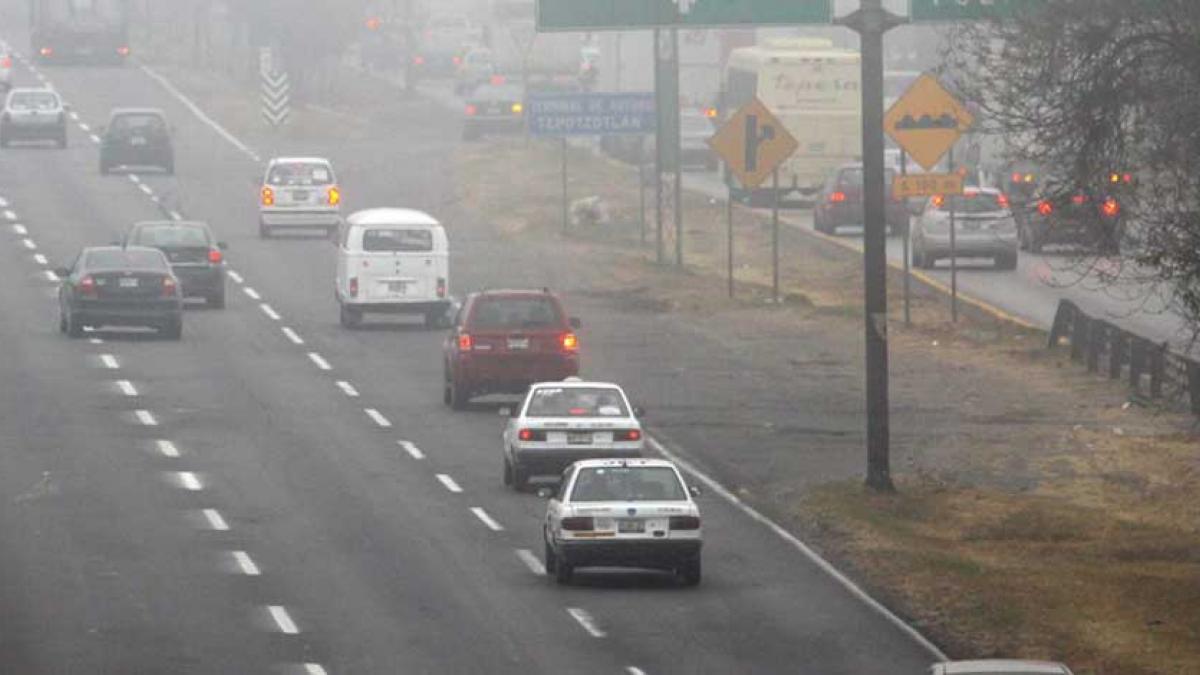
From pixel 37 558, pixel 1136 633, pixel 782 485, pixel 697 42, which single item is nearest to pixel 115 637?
pixel 37 558

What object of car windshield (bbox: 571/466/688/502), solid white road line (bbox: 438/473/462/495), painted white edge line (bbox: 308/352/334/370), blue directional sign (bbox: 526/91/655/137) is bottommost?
painted white edge line (bbox: 308/352/334/370)

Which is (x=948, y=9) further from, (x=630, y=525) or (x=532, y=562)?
(x=630, y=525)

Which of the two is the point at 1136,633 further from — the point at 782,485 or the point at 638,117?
the point at 638,117

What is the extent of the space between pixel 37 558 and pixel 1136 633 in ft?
35.0

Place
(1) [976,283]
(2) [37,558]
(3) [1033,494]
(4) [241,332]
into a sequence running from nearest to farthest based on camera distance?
(2) [37,558] < (3) [1033,494] < (4) [241,332] < (1) [976,283]

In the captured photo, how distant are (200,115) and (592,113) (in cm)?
3882

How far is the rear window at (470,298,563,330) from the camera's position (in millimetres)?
43375

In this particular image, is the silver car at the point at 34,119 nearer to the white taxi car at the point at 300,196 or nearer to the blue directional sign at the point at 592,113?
the white taxi car at the point at 300,196


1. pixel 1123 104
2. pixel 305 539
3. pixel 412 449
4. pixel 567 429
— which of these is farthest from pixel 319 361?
pixel 1123 104

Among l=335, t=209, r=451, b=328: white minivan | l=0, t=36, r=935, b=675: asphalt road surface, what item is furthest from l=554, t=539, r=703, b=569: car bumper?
l=335, t=209, r=451, b=328: white minivan

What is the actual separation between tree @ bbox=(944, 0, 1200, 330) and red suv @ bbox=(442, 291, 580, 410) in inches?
492

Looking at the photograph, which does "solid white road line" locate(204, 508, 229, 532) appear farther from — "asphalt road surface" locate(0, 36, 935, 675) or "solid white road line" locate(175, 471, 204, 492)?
"solid white road line" locate(175, 471, 204, 492)

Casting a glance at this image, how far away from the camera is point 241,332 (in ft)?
175

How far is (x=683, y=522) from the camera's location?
29.2 m
